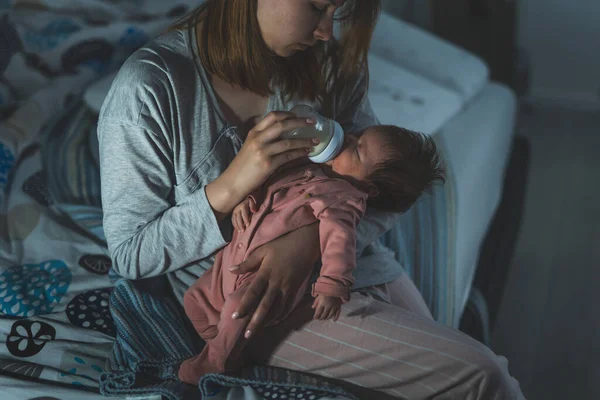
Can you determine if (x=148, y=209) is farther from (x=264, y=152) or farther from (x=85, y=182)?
(x=85, y=182)

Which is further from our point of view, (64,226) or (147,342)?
(64,226)

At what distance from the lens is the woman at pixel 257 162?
0.75 metres

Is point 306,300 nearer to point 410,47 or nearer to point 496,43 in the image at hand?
point 410,47

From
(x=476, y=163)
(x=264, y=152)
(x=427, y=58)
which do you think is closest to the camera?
(x=264, y=152)

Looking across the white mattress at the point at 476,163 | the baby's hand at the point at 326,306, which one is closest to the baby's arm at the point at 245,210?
the baby's hand at the point at 326,306

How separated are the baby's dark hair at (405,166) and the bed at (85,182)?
253mm

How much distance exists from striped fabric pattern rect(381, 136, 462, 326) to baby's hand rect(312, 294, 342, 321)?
1.15ft

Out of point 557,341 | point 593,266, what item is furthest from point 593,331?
point 593,266

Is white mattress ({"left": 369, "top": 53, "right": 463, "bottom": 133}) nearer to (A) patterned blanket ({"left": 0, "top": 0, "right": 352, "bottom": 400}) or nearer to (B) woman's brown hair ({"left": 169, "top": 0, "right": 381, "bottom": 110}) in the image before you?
(B) woman's brown hair ({"left": 169, "top": 0, "right": 381, "bottom": 110})

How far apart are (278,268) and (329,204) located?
9 centimetres

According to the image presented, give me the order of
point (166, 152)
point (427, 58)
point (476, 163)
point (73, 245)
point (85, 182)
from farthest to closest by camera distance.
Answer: point (427, 58), point (476, 163), point (85, 182), point (73, 245), point (166, 152)

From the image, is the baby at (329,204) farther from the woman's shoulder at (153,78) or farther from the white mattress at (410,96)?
the white mattress at (410,96)

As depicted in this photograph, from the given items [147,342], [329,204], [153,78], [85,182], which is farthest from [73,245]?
[329,204]

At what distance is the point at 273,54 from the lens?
0.79 m
